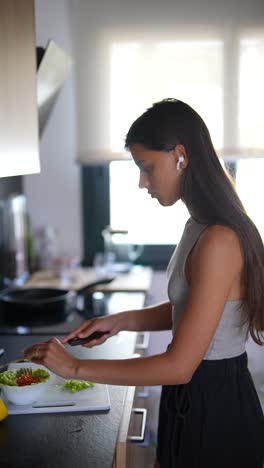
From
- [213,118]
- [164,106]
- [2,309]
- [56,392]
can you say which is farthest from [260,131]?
[56,392]

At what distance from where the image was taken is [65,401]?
1.24 meters

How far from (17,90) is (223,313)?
0.78m

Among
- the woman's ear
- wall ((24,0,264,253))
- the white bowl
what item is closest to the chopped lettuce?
the white bowl

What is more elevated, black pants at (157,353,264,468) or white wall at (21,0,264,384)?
white wall at (21,0,264,384)

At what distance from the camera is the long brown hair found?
3.68 feet

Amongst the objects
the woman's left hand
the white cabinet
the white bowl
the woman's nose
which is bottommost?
the white bowl

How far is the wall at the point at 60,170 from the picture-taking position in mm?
2891

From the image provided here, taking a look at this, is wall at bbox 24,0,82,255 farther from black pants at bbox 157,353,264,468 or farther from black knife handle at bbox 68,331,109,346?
black pants at bbox 157,353,264,468

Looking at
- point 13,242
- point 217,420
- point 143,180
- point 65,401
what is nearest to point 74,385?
point 65,401

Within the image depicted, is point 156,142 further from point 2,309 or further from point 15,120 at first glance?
point 2,309

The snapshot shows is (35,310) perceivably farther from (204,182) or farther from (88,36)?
(88,36)

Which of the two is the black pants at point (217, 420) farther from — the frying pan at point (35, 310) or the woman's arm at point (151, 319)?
the frying pan at point (35, 310)

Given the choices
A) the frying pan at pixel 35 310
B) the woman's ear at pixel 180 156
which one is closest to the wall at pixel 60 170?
the frying pan at pixel 35 310

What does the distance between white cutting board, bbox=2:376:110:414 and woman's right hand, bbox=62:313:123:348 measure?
0.11 metres
